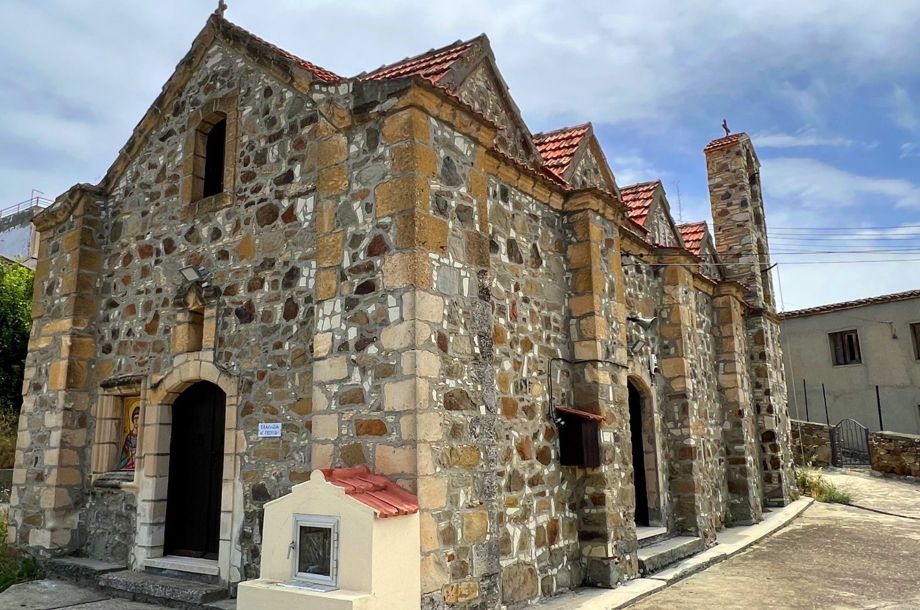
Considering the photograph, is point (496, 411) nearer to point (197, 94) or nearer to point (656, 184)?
point (197, 94)

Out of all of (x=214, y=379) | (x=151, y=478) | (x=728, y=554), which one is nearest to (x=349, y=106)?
(x=214, y=379)

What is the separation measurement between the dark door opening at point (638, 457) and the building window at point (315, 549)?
5.53 meters

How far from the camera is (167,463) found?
697 centimetres

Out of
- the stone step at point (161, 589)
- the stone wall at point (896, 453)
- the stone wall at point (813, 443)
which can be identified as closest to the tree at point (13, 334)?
the stone step at point (161, 589)

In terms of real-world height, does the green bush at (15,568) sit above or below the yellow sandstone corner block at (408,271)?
below

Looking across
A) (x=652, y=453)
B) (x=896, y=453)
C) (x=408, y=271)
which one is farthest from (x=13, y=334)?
(x=896, y=453)

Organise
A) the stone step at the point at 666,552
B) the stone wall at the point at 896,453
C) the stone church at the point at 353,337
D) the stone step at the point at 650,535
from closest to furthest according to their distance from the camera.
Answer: the stone church at the point at 353,337
the stone step at the point at 666,552
the stone step at the point at 650,535
the stone wall at the point at 896,453

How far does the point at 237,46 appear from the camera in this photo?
7180 mm

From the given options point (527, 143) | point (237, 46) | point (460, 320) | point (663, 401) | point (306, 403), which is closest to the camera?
point (460, 320)

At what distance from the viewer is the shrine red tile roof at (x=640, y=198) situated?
10221mm

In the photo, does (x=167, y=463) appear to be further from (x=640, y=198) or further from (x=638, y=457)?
(x=640, y=198)

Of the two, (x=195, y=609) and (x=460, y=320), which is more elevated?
(x=460, y=320)

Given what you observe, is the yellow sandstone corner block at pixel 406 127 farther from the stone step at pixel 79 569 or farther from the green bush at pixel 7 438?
the green bush at pixel 7 438

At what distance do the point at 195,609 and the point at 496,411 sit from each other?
312 cm
